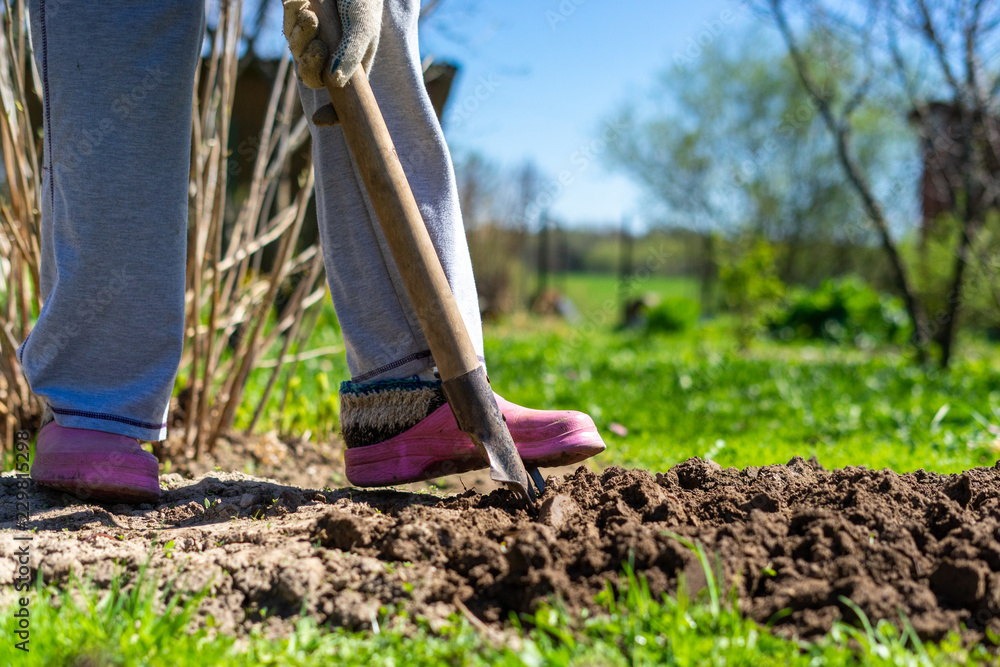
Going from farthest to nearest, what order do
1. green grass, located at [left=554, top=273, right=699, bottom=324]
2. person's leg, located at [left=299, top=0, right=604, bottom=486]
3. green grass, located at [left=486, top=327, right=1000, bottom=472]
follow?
1. green grass, located at [left=554, top=273, right=699, bottom=324]
2. green grass, located at [left=486, top=327, right=1000, bottom=472]
3. person's leg, located at [left=299, top=0, right=604, bottom=486]

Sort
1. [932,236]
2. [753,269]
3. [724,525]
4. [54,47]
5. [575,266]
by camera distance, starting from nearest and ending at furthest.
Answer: [724,525] → [54,47] → [753,269] → [932,236] → [575,266]

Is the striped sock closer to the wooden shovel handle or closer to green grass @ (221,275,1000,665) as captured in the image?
the wooden shovel handle

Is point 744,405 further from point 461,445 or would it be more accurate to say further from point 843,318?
point 843,318

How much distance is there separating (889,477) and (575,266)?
1679 cm

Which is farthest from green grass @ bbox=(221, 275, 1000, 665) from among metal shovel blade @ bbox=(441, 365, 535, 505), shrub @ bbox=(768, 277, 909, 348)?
shrub @ bbox=(768, 277, 909, 348)

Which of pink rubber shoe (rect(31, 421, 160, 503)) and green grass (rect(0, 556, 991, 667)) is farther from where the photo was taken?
pink rubber shoe (rect(31, 421, 160, 503))

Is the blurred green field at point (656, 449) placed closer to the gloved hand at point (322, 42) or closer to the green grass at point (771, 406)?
the green grass at point (771, 406)

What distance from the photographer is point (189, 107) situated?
1.77m

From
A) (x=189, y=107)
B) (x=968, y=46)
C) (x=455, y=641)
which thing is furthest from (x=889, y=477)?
(x=968, y=46)

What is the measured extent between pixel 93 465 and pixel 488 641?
1.05 metres

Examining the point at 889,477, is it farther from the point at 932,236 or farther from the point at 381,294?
the point at 932,236

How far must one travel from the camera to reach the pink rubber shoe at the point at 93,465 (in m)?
1.68

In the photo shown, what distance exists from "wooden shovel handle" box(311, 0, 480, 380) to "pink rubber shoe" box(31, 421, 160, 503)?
0.76m

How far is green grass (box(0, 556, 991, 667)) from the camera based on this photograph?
3.49ft
